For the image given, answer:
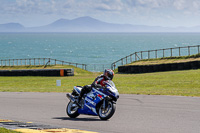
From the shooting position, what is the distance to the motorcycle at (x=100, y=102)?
33.7 feet

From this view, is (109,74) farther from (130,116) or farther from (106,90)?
(130,116)

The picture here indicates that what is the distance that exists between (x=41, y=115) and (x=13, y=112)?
152 centimetres

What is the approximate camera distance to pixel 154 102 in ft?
46.4

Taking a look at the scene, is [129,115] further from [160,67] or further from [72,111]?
[160,67]

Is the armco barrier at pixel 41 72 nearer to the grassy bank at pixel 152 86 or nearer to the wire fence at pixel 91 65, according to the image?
the wire fence at pixel 91 65

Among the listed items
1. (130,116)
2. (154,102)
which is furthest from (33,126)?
(154,102)

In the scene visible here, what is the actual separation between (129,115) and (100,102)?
1.30 m

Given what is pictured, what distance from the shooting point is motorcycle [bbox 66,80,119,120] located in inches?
405

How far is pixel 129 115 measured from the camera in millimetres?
11391

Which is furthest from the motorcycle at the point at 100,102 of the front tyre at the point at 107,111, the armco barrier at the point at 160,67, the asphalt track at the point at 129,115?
the armco barrier at the point at 160,67

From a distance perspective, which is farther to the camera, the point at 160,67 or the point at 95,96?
the point at 160,67

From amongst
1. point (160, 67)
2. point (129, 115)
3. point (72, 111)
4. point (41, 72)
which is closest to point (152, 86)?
point (129, 115)

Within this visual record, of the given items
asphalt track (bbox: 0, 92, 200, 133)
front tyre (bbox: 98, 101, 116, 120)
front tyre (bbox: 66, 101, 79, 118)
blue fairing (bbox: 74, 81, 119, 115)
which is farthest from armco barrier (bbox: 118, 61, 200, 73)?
front tyre (bbox: 98, 101, 116, 120)

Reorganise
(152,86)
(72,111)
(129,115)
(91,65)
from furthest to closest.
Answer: (91,65), (152,86), (72,111), (129,115)
